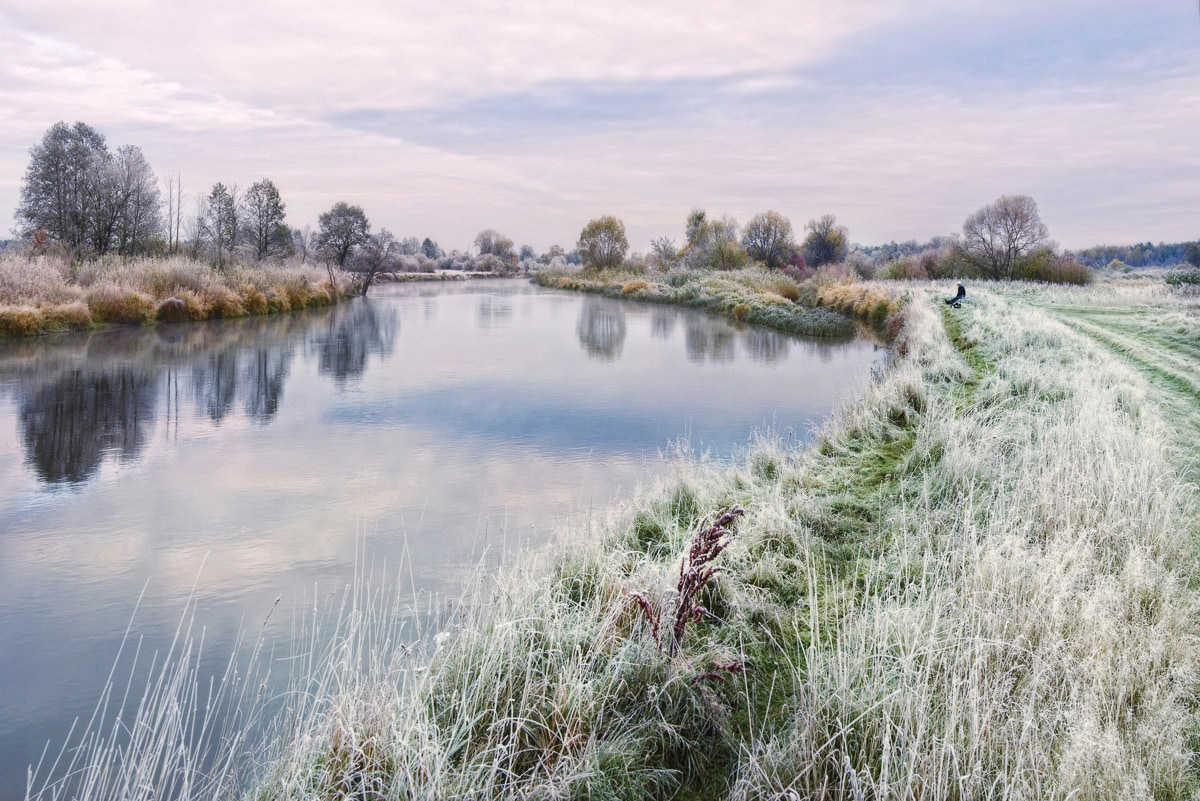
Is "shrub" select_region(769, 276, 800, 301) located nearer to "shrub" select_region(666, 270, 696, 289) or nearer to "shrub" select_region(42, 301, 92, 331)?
"shrub" select_region(666, 270, 696, 289)

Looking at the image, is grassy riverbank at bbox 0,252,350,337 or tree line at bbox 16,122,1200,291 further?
tree line at bbox 16,122,1200,291

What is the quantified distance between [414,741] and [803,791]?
1282 mm

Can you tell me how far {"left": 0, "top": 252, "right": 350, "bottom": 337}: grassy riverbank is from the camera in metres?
14.6

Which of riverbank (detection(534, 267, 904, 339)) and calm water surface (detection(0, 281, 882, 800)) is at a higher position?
riverbank (detection(534, 267, 904, 339))

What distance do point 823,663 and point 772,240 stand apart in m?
47.1

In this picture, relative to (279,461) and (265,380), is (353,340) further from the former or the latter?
(279,461)

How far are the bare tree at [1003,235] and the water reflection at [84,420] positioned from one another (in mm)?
36543

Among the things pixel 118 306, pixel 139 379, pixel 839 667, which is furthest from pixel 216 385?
pixel 839 667

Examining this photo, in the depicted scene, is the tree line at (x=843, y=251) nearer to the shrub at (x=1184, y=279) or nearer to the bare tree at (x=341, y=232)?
the shrub at (x=1184, y=279)

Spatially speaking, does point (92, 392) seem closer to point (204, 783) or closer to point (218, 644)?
point (218, 644)

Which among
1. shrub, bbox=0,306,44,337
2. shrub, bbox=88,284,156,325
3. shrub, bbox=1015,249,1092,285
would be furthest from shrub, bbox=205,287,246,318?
shrub, bbox=1015,249,1092,285

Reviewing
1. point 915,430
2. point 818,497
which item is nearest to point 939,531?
point 818,497

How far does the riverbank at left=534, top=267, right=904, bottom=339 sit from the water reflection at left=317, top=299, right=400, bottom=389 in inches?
432

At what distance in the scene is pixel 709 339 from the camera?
18.2 m
